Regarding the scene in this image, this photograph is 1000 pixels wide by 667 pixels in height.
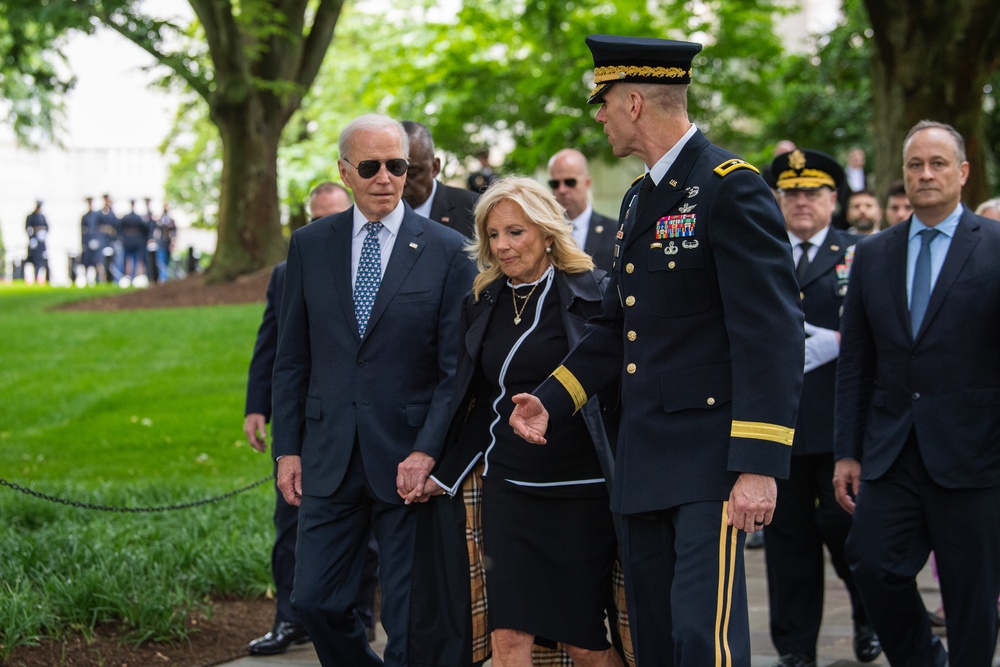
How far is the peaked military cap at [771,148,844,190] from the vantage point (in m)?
6.98

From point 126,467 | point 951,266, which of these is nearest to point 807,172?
point 951,266

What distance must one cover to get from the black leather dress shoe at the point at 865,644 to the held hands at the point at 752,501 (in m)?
2.88

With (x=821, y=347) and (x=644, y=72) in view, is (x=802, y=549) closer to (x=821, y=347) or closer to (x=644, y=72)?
(x=821, y=347)

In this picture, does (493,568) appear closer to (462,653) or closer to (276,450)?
(462,653)

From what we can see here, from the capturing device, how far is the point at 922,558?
18.1 feet

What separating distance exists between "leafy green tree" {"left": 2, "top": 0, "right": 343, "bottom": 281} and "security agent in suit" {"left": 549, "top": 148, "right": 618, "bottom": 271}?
39.5ft

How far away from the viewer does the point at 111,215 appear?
35.1m

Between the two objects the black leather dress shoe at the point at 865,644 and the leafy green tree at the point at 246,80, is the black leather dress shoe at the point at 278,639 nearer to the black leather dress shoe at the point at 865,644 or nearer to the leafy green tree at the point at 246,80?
the black leather dress shoe at the point at 865,644

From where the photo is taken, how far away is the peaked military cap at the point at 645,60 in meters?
4.22

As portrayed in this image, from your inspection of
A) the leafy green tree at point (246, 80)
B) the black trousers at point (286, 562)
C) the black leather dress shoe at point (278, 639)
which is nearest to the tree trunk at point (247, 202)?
the leafy green tree at point (246, 80)

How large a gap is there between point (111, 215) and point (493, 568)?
31886 mm

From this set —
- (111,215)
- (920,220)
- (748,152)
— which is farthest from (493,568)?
(111,215)

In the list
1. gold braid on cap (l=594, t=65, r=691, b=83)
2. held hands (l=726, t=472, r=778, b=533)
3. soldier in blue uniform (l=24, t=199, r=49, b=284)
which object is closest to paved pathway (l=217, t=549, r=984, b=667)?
held hands (l=726, t=472, r=778, b=533)

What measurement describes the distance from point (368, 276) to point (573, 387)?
1306 millimetres
